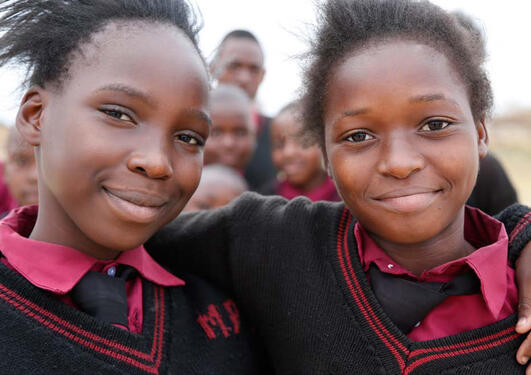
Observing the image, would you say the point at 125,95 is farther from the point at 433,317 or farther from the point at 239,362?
the point at 433,317

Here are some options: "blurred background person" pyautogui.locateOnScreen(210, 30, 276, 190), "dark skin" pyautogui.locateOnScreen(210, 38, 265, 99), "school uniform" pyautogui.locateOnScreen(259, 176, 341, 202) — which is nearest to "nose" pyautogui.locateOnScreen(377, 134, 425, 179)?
"school uniform" pyautogui.locateOnScreen(259, 176, 341, 202)

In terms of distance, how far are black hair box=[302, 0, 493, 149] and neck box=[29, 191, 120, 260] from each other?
2.51ft

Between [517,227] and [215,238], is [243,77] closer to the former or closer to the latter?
[215,238]

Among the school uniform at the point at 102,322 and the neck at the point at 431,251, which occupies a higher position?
the neck at the point at 431,251

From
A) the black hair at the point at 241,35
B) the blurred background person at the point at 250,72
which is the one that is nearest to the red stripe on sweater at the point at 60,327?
the blurred background person at the point at 250,72

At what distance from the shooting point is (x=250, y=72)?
3998mm

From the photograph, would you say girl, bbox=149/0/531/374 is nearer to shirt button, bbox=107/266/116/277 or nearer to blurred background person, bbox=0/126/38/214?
shirt button, bbox=107/266/116/277

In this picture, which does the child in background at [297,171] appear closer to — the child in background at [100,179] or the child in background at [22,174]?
the child in background at [22,174]

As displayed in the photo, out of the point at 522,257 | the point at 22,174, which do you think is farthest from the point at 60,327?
the point at 22,174

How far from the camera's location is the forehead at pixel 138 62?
119 cm

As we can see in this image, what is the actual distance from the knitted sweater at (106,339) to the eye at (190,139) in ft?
1.30

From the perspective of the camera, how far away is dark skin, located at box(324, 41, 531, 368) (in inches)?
51.1

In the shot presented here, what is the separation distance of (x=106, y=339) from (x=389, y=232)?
0.76 metres

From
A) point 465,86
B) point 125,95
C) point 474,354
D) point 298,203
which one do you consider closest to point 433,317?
point 474,354
